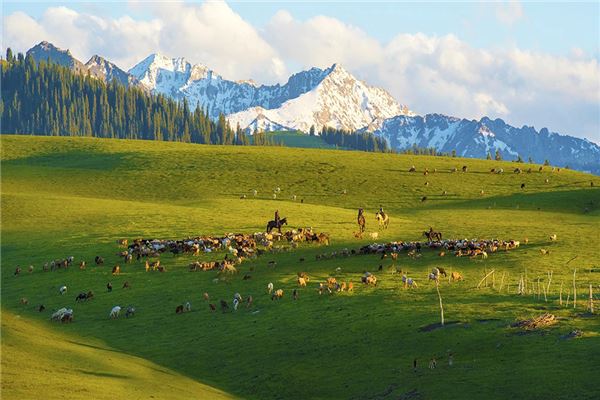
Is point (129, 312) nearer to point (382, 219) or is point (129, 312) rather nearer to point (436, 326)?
point (436, 326)

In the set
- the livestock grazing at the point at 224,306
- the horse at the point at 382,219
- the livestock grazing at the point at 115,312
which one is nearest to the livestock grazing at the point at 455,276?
the livestock grazing at the point at 224,306

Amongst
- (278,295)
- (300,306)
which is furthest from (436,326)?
(278,295)

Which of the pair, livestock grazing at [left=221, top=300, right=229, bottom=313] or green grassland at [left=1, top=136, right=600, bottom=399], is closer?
green grassland at [left=1, top=136, right=600, bottom=399]

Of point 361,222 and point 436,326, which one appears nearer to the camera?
point 436,326

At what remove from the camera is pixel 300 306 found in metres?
50.7

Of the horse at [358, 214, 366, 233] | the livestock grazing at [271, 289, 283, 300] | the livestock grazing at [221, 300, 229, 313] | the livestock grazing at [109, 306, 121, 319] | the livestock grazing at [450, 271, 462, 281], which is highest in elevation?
the horse at [358, 214, 366, 233]

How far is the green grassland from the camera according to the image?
1431 inches

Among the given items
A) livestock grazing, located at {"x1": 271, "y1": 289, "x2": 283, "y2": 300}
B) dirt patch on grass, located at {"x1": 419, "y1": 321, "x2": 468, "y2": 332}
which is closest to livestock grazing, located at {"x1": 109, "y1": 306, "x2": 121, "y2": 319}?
livestock grazing, located at {"x1": 271, "y1": 289, "x2": 283, "y2": 300}

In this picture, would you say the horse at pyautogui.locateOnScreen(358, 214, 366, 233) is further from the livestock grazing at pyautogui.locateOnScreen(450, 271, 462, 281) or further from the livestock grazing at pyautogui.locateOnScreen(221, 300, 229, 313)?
the livestock grazing at pyautogui.locateOnScreen(221, 300, 229, 313)

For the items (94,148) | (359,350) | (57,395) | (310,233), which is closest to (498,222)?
(310,233)

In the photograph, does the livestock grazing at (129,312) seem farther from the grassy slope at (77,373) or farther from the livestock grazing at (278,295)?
the livestock grazing at (278,295)

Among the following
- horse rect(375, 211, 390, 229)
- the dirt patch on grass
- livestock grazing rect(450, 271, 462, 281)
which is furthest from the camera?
horse rect(375, 211, 390, 229)

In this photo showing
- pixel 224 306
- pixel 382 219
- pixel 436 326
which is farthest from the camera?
pixel 382 219

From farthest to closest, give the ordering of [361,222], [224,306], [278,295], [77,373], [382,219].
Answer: [382,219]
[361,222]
[278,295]
[224,306]
[77,373]
